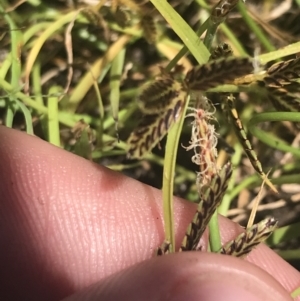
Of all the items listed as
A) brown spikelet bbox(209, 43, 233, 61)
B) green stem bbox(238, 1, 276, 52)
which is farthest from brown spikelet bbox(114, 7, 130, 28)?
brown spikelet bbox(209, 43, 233, 61)

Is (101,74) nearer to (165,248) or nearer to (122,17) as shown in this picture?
(122,17)

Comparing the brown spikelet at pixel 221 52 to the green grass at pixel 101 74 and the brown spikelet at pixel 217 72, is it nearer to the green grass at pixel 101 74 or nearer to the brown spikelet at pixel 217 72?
the brown spikelet at pixel 217 72

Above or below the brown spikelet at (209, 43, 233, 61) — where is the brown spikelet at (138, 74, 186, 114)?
above

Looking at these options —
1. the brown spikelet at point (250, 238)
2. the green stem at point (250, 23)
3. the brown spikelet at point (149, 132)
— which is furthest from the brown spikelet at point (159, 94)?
the green stem at point (250, 23)

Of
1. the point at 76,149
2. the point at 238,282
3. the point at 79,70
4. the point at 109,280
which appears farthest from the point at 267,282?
the point at 79,70

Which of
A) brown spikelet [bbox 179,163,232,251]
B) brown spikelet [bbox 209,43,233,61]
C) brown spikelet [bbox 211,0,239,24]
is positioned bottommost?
brown spikelet [bbox 179,163,232,251]

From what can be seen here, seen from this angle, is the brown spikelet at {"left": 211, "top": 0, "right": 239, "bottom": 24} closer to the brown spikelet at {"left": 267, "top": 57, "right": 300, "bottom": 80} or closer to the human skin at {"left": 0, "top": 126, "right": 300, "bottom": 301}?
the brown spikelet at {"left": 267, "top": 57, "right": 300, "bottom": 80}

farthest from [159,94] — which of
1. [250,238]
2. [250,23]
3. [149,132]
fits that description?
[250,23]
